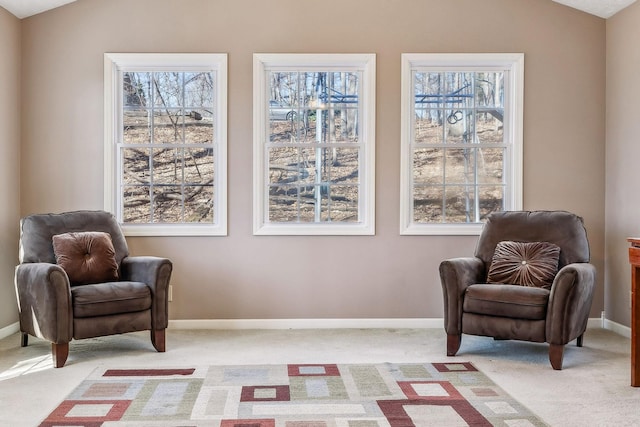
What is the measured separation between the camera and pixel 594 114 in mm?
5191

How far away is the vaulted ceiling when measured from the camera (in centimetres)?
481

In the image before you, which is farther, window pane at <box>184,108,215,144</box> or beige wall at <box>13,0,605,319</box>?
window pane at <box>184,108,215,144</box>

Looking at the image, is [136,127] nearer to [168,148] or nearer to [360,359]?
[168,148]

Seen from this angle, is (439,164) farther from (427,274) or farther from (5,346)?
(5,346)

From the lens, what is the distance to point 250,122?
5121mm

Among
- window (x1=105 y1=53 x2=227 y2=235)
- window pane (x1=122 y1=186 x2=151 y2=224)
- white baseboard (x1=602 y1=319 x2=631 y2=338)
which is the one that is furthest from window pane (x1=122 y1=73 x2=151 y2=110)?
white baseboard (x1=602 y1=319 x2=631 y2=338)

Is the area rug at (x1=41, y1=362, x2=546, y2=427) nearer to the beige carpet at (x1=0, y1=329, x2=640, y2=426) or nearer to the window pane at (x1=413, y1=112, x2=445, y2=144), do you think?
the beige carpet at (x1=0, y1=329, x2=640, y2=426)

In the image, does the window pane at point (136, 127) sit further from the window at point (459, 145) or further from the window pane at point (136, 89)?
the window at point (459, 145)

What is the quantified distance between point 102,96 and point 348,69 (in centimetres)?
199

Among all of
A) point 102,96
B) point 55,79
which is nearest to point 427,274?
Result: point 102,96

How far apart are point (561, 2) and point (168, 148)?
3.38 metres

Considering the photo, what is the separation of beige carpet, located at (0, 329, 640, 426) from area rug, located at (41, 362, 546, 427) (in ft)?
0.47

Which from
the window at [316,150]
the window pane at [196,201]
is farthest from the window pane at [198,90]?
the window pane at [196,201]

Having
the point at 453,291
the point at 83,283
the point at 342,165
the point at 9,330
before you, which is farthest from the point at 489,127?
the point at 9,330
